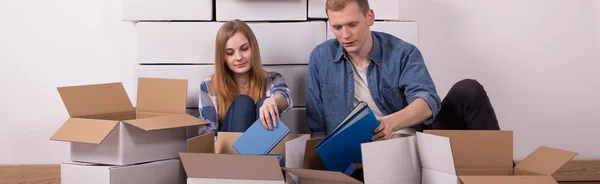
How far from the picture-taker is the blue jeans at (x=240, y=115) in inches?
69.4

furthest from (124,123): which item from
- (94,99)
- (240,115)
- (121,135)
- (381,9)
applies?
(381,9)

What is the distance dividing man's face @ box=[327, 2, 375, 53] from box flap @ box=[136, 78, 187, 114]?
1.45 feet

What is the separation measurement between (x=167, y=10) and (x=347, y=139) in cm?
90

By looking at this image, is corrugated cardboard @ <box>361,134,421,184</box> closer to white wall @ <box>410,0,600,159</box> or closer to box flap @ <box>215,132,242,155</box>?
box flap @ <box>215,132,242,155</box>

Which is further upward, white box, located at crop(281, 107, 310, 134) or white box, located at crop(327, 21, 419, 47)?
white box, located at crop(327, 21, 419, 47)

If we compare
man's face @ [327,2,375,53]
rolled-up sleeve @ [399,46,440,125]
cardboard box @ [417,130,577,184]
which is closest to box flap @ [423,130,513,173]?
cardboard box @ [417,130,577,184]

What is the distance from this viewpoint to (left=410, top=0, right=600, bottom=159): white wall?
7.38 feet

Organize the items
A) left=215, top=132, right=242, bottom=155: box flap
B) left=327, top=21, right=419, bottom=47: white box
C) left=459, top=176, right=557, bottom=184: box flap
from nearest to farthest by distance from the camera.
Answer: left=459, top=176, right=557, bottom=184: box flap < left=215, top=132, right=242, bottom=155: box flap < left=327, top=21, right=419, bottom=47: white box

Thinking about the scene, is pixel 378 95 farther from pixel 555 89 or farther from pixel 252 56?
pixel 555 89

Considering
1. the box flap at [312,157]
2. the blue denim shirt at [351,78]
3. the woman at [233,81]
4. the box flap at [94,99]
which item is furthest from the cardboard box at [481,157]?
the box flap at [94,99]

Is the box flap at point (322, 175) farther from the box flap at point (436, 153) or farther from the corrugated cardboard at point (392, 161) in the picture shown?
the box flap at point (436, 153)

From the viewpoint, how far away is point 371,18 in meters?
1.82

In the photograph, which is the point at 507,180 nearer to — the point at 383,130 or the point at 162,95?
the point at 383,130

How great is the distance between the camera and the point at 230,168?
4.43 ft
